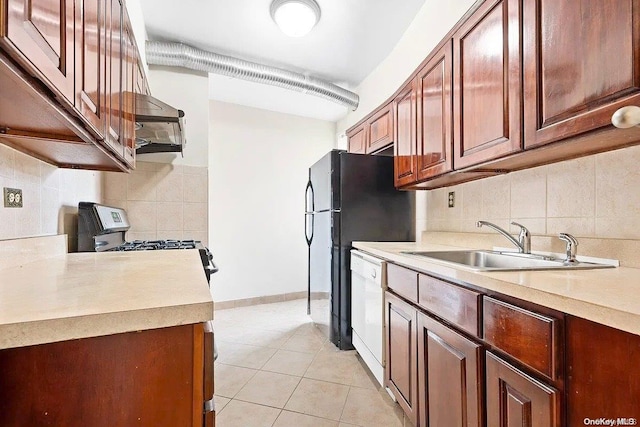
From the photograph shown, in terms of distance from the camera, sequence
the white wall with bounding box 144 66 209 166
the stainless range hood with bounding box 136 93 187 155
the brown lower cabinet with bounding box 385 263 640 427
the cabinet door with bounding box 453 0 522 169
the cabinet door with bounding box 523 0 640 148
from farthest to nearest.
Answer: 1. the white wall with bounding box 144 66 209 166
2. the stainless range hood with bounding box 136 93 187 155
3. the cabinet door with bounding box 453 0 522 169
4. the cabinet door with bounding box 523 0 640 148
5. the brown lower cabinet with bounding box 385 263 640 427

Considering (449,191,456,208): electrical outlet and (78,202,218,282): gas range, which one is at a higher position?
(449,191,456,208): electrical outlet

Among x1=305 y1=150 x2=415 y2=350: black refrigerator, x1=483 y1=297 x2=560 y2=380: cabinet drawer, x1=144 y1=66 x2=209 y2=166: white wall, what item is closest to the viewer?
x1=483 y1=297 x2=560 y2=380: cabinet drawer

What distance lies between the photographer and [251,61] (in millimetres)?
2998

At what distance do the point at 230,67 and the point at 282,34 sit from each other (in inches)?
22.1

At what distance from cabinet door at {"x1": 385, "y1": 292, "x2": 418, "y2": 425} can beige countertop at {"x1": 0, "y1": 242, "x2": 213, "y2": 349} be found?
3.41ft

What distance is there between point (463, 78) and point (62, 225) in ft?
7.30

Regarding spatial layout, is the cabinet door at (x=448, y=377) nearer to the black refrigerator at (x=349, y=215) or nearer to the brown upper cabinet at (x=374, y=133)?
the black refrigerator at (x=349, y=215)

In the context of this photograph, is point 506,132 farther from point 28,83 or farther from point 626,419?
point 28,83

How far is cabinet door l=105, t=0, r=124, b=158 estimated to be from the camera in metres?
1.24

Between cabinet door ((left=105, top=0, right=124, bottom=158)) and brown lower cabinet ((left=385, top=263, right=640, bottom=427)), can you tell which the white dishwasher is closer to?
brown lower cabinet ((left=385, top=263, right=640, bottom=427))

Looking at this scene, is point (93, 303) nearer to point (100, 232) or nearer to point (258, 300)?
point (100, 232)

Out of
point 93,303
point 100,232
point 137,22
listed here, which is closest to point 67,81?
point 93,303

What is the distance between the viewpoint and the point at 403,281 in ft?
5.24

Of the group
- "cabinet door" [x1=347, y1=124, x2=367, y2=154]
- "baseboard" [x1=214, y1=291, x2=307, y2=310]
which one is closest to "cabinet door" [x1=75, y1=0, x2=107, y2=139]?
"cabinet door" [x1=347, y1=124, x2=367, y2=154]
